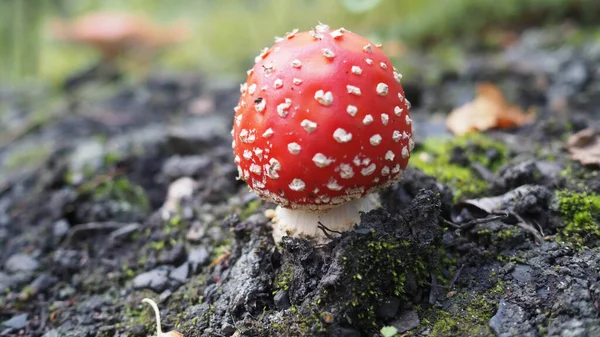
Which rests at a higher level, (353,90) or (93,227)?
(353,90)

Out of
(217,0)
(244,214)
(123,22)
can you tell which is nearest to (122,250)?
(244,214)

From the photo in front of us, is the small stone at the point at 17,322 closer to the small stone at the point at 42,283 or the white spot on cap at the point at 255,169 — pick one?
the small stone at the point at 42,283

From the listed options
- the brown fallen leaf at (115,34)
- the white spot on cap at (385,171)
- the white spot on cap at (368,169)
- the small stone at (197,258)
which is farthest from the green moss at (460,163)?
the brown fallen leaf at (115,34)

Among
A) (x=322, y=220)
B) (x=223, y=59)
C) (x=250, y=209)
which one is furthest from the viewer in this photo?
(x=223, y=59)

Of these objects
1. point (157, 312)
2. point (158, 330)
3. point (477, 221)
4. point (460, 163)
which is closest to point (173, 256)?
point (157, 312)

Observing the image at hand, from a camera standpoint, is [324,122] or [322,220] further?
[322,220]

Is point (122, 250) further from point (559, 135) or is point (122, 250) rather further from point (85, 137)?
point (559, 135)

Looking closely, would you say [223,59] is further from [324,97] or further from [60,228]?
[324,97]
